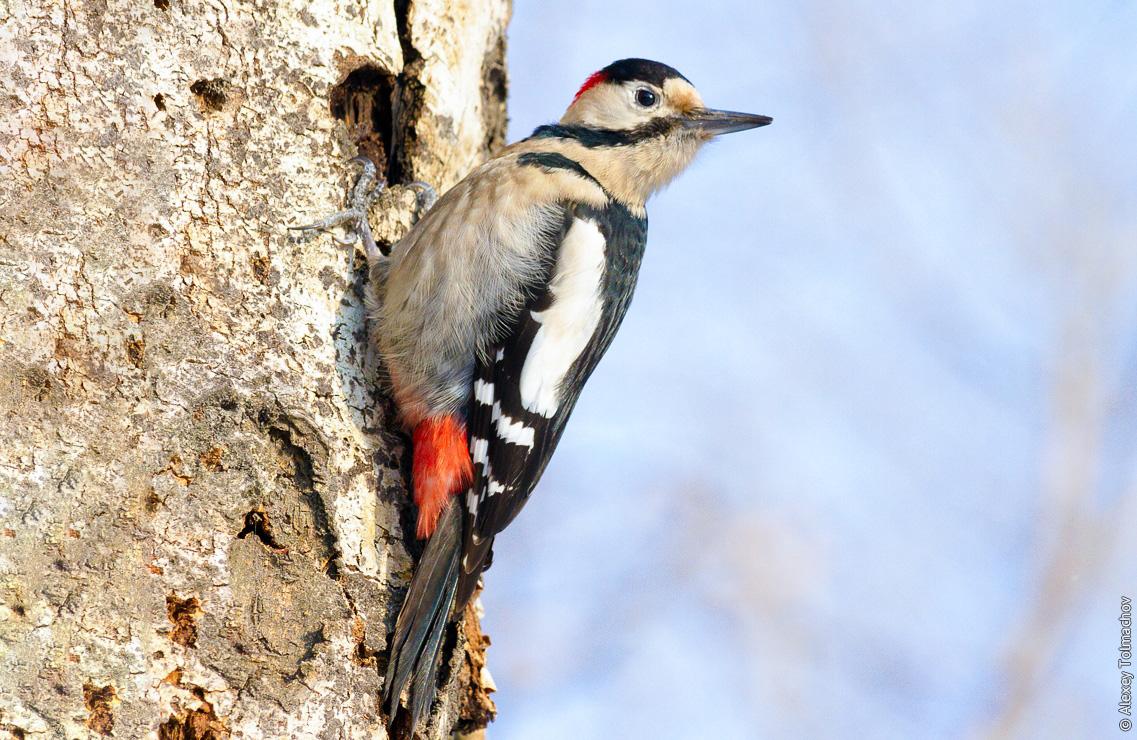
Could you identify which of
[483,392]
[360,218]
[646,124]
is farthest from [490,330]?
[646,124]

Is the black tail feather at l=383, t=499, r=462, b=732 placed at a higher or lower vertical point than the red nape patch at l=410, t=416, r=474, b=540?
lower

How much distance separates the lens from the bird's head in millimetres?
3535

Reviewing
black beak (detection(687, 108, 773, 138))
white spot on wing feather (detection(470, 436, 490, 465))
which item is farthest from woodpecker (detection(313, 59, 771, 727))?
black beak (detection(687, 108, 773, 138))

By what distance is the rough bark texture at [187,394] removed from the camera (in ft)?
6.66

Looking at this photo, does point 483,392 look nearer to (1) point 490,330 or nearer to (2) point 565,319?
(1) point 490,330

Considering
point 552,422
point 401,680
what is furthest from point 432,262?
point 401,680

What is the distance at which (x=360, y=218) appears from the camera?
9.03ft

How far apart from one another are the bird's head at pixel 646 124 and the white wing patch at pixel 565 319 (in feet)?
1.39

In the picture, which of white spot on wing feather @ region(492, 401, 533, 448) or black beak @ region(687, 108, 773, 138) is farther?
black beak @ region(687, 108, 773, 138)

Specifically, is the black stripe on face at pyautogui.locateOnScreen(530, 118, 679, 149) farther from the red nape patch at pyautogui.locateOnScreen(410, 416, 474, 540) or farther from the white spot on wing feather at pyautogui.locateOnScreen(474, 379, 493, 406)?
the red nape patch at pyautogui.locateOnScreen(410, 416, 474, 540)

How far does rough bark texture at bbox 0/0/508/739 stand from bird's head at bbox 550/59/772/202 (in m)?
1.04

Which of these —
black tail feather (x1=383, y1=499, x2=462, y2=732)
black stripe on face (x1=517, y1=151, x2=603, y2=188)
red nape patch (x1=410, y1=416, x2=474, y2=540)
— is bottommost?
black tail feather (x1=383, y1=499, x2=462, y2=732)

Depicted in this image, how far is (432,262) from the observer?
116 inches

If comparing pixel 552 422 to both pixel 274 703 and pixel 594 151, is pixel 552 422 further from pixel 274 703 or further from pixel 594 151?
pixel 274 703
